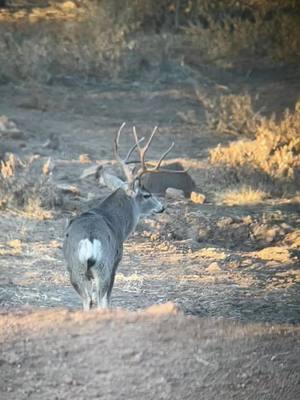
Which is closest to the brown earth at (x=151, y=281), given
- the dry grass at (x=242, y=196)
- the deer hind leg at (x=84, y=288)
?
the dry grass at (x=242, y=196)

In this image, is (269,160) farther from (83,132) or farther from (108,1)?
(108,1)

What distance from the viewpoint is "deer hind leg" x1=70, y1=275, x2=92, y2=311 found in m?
7.43

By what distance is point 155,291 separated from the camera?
8.98m

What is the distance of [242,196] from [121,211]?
14.4 feet

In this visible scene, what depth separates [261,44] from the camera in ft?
73.1

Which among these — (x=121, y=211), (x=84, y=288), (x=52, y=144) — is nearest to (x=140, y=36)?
(x=52, y=144)

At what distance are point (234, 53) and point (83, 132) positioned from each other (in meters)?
6.42

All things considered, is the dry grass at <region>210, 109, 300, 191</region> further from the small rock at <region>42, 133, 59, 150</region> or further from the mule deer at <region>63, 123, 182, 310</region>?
the mule deer at <region>63, 123, 182, 310</region>

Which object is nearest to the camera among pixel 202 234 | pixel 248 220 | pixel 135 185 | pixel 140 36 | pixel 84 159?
pixel 135 185

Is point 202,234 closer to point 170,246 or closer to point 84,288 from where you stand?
point 170,246

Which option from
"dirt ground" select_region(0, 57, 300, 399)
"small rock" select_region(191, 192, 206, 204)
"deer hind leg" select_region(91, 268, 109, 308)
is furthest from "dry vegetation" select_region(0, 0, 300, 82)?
"deer hind leg" select_region(91, 268, 109, 308)

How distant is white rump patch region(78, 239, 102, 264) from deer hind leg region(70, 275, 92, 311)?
22 cm

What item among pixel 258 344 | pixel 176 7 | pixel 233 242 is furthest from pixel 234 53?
pixel 258 344

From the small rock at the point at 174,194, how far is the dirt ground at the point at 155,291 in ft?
0.69
